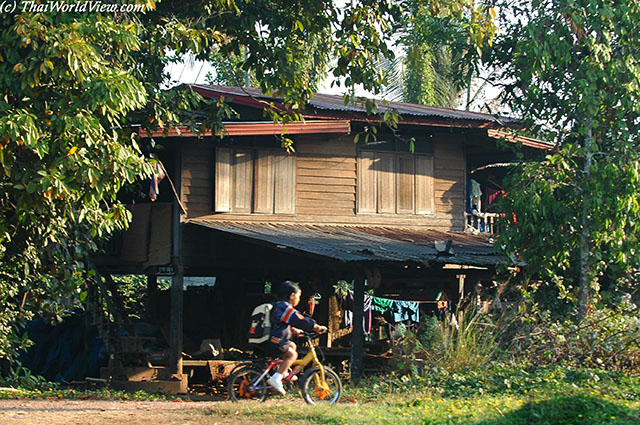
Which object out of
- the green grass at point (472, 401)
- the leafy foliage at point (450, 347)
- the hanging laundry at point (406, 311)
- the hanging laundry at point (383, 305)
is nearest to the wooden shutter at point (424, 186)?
the hanging laundry at point (406, 311)

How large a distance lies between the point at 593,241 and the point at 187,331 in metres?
11.0

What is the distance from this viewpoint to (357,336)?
14.4m

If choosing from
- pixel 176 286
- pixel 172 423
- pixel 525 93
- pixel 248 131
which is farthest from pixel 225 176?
pixel 172 423

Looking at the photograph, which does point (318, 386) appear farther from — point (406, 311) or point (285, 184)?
point (406, 311)

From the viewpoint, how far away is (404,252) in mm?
14305

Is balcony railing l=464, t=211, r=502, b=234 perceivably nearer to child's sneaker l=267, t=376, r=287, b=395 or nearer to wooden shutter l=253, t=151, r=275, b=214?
wooden shutter l=253, t=151, r=275, b=214

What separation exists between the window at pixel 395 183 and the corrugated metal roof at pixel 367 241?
0.53m

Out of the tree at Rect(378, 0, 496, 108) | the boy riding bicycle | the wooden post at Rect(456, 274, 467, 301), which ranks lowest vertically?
the boy riding bicycle

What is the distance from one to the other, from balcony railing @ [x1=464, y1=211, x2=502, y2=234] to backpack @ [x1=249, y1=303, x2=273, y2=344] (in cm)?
1056

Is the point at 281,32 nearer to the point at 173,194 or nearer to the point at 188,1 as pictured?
the point at 188,1

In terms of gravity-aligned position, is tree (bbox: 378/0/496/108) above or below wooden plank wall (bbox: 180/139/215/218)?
above

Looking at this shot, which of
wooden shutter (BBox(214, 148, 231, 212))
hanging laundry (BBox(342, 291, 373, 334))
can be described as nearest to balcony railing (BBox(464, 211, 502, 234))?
hanging laundry (BBox(342, 291, 373, 334))

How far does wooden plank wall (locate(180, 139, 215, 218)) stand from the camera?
1672 centimetres

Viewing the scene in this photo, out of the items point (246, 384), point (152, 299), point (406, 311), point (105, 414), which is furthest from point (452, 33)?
point (152, 299)
